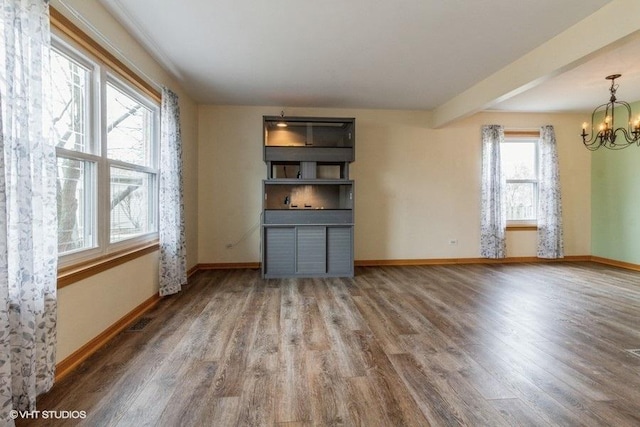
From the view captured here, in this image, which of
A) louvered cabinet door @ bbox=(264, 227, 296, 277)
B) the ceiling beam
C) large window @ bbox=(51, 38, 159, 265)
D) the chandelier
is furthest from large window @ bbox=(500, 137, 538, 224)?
large window @ bbox=(51, 38, 159, 265)

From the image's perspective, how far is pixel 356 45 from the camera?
10.2 ft

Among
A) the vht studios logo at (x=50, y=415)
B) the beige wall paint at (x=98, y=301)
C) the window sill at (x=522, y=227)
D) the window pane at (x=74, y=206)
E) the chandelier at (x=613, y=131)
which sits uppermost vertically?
the chandelier at (x=613, y=131)

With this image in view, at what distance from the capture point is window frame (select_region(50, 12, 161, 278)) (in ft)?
6.93

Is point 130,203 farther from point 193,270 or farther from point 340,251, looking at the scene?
point 340,251

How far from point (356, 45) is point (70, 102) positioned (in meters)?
2.50

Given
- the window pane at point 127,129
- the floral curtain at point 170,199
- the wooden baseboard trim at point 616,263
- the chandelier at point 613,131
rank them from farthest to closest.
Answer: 1. the wooden baseboard trim at point 616,263
2. the chandelier at point 613,131
3. the floral curtain at point 170,199
4. the window pane at point 127,129

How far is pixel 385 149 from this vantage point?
5.45 m

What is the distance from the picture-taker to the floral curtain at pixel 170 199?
3.54 m

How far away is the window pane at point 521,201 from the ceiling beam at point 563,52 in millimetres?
2184

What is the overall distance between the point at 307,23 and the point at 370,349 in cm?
277

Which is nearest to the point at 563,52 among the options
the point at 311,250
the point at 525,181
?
the point at 525,181

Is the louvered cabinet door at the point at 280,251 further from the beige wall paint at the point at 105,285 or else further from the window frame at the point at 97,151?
the window frame at the point at 97,151

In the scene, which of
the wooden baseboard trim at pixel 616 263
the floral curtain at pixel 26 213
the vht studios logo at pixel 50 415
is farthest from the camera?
the wooden baseboard trim at pixel 616 263

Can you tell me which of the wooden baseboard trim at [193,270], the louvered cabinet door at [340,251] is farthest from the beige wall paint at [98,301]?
the louvered cabinet door at [340,251]
